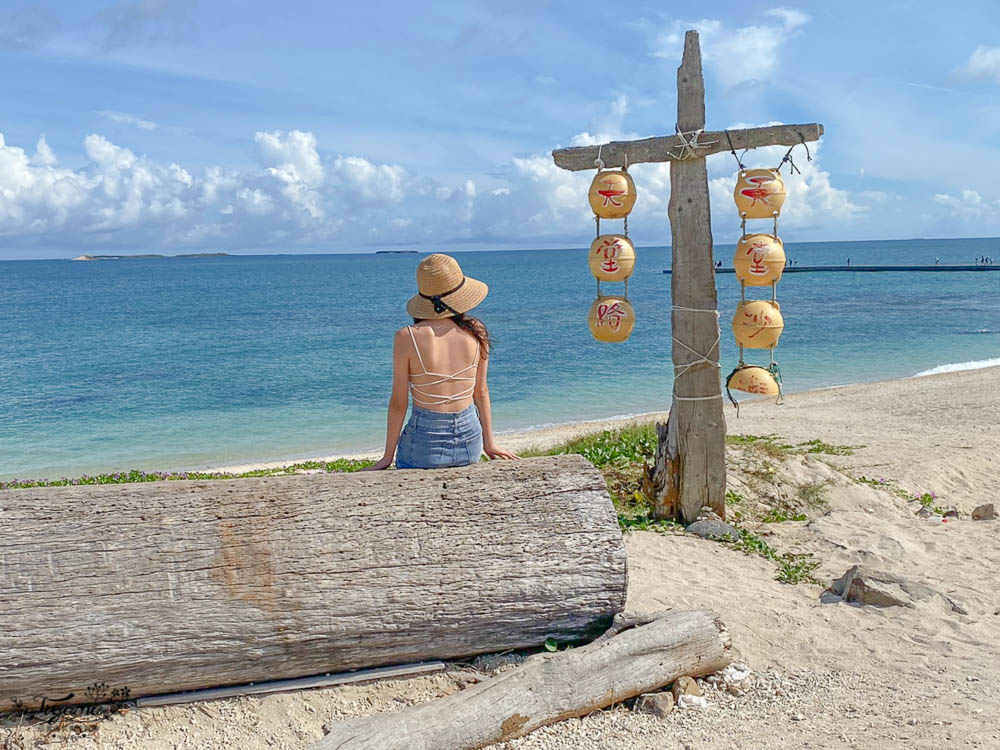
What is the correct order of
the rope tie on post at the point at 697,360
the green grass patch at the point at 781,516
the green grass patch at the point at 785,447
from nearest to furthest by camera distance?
the rope tie on post at the point at 697,360 < the green grass patch at the point at 781,516 < the green grass patch at the point at 785,447

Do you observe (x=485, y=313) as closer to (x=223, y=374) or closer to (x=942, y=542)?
(x=223, y=374)

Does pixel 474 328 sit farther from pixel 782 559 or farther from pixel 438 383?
pixel 782 559

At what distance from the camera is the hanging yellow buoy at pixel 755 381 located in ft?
22.8

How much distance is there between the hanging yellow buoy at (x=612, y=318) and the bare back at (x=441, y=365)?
95.4 inches

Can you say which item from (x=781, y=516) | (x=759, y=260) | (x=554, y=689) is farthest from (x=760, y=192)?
(x=554, y=689)

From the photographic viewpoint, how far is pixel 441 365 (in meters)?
4.79

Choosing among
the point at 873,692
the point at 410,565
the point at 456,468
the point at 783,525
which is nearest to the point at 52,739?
the point at 410,565

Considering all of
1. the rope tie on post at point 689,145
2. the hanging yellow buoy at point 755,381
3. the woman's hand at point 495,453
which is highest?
the rope tie on post at point 689,145

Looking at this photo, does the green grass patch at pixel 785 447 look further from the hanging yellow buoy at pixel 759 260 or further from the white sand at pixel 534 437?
the white sand at pixel 534 437

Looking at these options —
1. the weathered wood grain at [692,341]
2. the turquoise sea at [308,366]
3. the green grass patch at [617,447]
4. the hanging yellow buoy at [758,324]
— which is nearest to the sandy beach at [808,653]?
the weathered wood grain at [692,341]

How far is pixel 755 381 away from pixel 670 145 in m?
2.17

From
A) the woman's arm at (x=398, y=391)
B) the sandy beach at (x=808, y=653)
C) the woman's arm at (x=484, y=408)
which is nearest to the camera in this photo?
the sandy beach at (x=808, y=653)

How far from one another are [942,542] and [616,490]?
2.89 meters

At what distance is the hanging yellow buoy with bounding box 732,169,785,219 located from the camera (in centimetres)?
662
